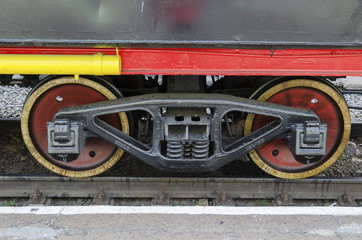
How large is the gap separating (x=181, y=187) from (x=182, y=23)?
1.65 metres

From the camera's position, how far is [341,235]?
2.95 m

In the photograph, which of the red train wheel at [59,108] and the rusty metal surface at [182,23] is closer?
the rusty metal surface at [182,23]

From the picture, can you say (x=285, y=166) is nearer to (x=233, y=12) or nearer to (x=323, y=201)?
(x=323, y=201)

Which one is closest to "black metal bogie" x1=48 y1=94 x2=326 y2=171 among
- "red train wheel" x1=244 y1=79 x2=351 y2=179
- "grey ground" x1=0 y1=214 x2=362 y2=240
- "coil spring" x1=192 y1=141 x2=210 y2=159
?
"coil spring" x1=192 y1=141 x2=210 y2=159

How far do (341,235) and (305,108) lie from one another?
1.19 meters

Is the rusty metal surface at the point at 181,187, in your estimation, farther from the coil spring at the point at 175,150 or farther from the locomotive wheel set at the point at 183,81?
the coil spring at the point at 175,150

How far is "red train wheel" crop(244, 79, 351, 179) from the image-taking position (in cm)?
348

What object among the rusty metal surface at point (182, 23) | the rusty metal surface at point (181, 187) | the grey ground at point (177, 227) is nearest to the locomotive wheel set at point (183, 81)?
the rusty metal surface at point (182, 23)

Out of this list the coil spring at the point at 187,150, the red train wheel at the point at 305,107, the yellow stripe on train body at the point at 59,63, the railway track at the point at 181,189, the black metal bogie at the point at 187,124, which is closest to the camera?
the yellow stripe on train body at the point at 59,63

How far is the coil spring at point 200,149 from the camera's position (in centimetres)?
330

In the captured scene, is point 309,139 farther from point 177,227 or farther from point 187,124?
point 177,227

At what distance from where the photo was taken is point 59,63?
2922 mm

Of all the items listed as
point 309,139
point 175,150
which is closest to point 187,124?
point 175,150

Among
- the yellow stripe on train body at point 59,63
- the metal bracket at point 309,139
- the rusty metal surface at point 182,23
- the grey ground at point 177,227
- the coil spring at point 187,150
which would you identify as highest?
the rusty metal surface at point 182,23
